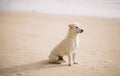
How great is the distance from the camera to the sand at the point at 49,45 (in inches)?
255

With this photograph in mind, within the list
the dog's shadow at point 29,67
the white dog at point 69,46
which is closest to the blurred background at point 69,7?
the white dog at point 69,46

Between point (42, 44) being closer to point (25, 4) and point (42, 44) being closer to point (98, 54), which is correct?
point (98, 54)

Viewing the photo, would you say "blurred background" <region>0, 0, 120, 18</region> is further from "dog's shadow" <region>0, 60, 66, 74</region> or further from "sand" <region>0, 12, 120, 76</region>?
"dog's shadow" <region>0, 60, 66, 74</region>

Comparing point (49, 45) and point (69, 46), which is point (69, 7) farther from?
point (69, 46)

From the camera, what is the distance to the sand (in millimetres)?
6473

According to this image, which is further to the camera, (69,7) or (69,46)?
(69,7)

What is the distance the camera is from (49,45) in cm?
862

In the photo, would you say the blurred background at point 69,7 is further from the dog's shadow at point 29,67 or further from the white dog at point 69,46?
the dog's shadow at point 29,67

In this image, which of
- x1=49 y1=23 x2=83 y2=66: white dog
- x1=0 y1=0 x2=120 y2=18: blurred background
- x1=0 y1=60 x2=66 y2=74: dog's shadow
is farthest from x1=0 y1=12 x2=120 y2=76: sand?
x1=0 y1=0 x2=120 y2=18: blurred background

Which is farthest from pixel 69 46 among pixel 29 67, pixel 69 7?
pixel 69 7

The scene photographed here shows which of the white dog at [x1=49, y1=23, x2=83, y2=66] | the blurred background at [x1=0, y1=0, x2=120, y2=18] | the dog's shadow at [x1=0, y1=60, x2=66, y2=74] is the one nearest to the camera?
the dog's shadow at [x1=0, y1=60, x2=66, y2=74]

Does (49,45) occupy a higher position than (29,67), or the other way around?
(49,45)

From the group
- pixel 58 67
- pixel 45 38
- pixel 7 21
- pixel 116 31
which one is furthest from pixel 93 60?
pixel 7 21

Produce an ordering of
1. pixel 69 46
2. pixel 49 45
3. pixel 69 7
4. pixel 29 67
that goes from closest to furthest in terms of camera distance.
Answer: pixel 29 67, pixel 69 46, pixel 49 45, pixel 69 7
